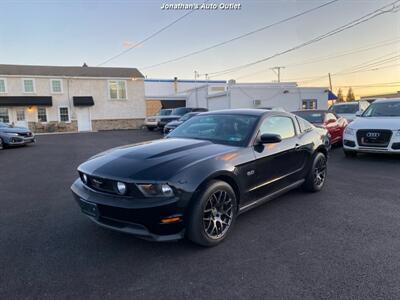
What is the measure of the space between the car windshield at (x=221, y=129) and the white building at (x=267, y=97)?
19.2 meters

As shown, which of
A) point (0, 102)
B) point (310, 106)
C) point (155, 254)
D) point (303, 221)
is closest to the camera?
point (155, 254)

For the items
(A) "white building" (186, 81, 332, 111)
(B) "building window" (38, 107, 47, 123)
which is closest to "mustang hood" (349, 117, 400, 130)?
(A) "white building" (186, 81, 332, 111)

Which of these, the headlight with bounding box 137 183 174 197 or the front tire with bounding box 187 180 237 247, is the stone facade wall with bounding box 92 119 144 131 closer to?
the front tire with bounding box 187 180 237 247

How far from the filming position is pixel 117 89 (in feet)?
98.7

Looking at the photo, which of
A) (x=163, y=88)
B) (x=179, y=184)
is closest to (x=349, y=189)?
(x=179, y=184)

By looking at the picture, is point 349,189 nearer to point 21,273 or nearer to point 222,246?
point 222,246

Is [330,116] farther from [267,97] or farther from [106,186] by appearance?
[267,97]

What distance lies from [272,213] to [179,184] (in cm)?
198

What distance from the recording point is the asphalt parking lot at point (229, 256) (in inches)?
103

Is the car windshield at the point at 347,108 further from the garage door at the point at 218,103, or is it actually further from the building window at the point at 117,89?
the building window at the point at 117,89

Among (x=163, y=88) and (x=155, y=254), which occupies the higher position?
(x=163, y=88)

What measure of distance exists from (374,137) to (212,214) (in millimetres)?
6959

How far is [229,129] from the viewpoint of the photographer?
4340 mm

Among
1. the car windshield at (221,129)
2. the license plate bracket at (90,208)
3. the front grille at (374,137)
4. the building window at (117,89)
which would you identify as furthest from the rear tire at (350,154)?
the building window at (117,89)
